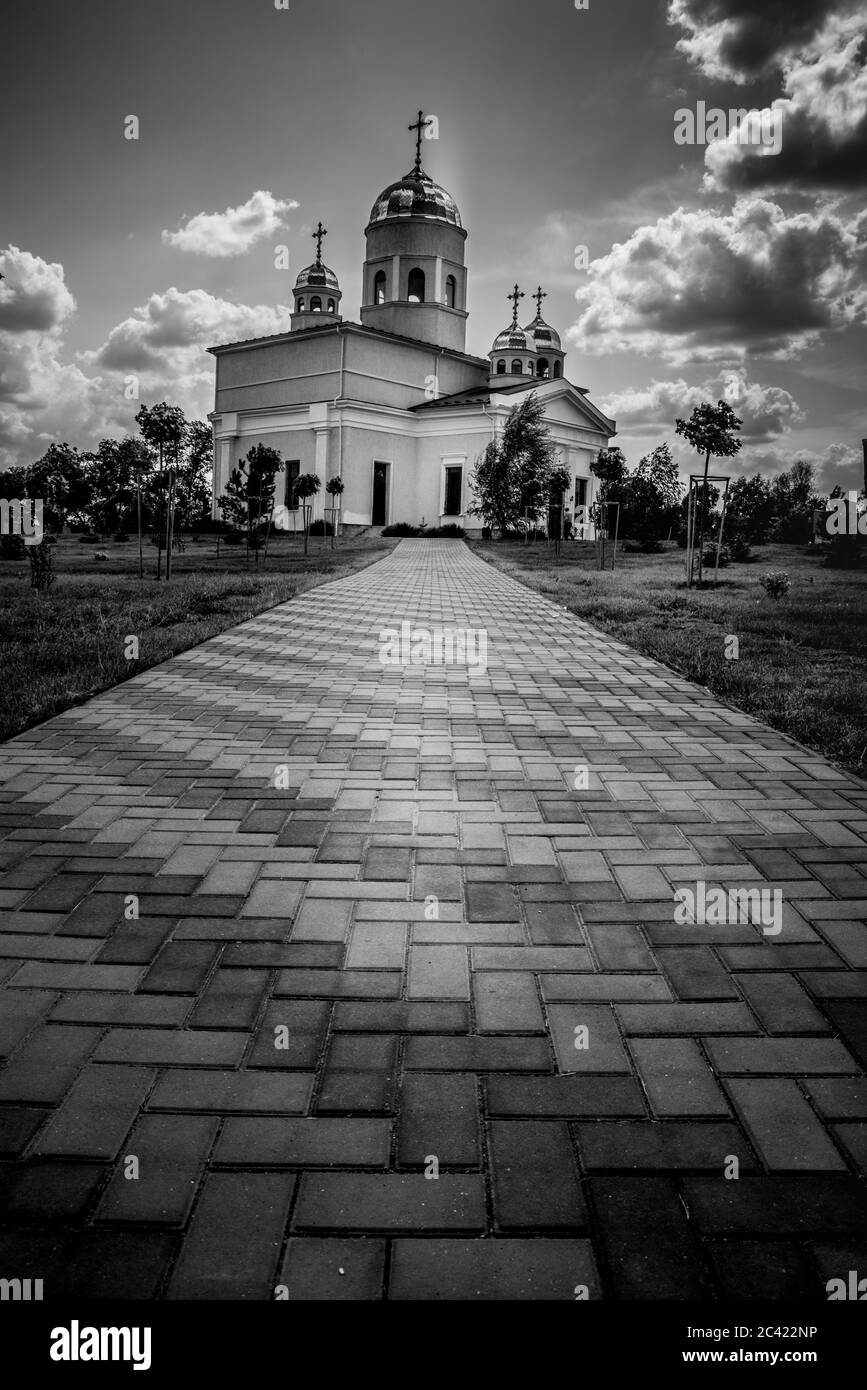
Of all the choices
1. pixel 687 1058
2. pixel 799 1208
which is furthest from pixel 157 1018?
pixel 799 1208

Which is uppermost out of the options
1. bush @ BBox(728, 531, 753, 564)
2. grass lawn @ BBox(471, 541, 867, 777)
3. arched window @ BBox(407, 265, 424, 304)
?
arched window @ BBox(407, 265, 424, 304)

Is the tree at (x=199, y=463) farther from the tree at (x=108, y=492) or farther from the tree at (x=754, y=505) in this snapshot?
the tree at (x=754, y=505)

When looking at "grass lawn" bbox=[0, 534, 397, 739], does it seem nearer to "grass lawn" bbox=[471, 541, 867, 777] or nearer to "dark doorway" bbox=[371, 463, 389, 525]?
"grass lawn" bbox=[471, 541, 867, 777]

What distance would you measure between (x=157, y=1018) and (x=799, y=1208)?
1.54 meters

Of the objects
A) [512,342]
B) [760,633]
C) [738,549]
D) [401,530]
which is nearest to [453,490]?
[401,530]

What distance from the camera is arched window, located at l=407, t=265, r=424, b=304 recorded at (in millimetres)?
47844

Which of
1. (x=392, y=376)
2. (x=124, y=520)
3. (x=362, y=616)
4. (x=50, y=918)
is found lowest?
(x=50, y=918)

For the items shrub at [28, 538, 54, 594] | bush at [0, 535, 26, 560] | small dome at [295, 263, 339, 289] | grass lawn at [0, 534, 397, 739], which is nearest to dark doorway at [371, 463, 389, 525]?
small dome at [295, 263, 339, 289]

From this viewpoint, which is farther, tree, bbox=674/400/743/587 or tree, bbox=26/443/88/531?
tree, bbox=26/443/88/531

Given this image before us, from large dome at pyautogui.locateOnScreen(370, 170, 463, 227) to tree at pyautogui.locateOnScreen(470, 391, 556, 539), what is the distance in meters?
16.9
